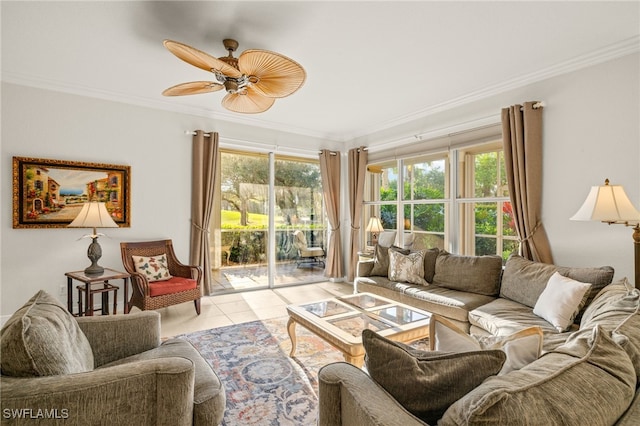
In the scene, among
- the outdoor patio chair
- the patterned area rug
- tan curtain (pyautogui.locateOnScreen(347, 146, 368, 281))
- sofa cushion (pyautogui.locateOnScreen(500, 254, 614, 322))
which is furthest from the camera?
the outdoor patio chair

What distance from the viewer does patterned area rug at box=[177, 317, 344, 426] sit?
203cm

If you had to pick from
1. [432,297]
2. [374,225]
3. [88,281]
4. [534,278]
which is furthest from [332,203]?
[88,281]

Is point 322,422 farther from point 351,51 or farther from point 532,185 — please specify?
point 532,185

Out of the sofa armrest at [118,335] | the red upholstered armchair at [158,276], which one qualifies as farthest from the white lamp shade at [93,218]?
the sofa armrest at [118,335]

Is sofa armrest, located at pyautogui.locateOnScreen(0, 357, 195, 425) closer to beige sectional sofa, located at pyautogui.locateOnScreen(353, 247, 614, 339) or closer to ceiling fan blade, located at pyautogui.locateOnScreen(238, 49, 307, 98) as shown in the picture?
ceiling fan blade, located at pyautogui.locateOnScreen(238, 49, 307, 98)

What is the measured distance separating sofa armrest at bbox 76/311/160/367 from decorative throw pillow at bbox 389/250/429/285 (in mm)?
2787

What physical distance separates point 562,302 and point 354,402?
2.17 m

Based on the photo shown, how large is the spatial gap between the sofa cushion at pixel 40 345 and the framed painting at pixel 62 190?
8.98 feet

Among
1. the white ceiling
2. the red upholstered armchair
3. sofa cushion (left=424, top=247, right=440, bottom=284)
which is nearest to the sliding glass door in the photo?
the red upholstered armchair

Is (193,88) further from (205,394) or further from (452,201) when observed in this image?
(452,201)

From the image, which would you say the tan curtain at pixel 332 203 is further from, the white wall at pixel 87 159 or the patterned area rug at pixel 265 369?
the patterned area rug at pixel 265 369

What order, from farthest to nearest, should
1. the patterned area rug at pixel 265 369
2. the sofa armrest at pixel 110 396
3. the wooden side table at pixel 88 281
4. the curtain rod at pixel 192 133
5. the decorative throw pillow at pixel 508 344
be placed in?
the curtain rod at pixel 192 133 → the wooden side table at pixel 88 281 → the patterned area rug at pixel 265 369 → the decorative throw pillow at pixel 508 344 → the sofa armrest at pixel 110 396

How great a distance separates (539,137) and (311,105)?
270cm

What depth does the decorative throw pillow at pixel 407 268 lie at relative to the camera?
385 centimetres
